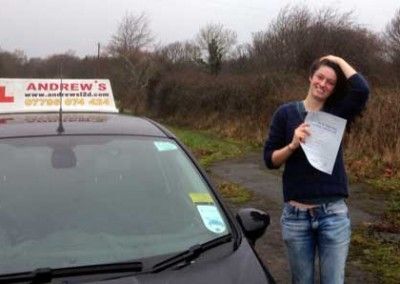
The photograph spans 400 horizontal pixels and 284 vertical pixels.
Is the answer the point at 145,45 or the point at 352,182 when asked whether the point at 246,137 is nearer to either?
the point at 352,182

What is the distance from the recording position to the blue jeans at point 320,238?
146 inches

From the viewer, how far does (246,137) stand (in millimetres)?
21234

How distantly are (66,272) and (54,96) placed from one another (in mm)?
3695

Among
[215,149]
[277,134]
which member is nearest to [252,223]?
[277,134]

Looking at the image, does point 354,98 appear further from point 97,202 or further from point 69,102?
point 69,102

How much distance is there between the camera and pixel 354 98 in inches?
147

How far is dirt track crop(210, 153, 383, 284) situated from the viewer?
19.9 feet

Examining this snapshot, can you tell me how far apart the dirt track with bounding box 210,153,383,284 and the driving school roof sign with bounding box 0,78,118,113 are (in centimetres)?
205

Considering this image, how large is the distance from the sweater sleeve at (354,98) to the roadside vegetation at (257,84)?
266 centimetres

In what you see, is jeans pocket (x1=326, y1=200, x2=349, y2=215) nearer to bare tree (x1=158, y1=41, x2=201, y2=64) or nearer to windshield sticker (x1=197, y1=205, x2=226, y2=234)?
windshield sticker (x1=197, y1=205, x2=226, y2=234)

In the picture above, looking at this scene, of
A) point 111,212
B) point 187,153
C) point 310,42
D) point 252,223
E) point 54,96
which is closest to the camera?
point 111,212

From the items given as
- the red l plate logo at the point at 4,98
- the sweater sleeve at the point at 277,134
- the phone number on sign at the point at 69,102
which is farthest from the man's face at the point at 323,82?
the red l plate logo at the point at 4,98

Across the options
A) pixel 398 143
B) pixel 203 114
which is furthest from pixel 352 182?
pixel 203 114

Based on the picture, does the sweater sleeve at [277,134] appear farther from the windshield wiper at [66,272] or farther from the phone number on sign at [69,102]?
the phone number on sign at [69,102]
